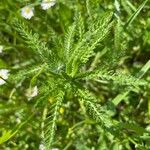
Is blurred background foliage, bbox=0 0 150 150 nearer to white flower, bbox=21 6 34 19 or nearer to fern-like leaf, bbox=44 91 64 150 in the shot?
white flower, bbox=21 6 34 19

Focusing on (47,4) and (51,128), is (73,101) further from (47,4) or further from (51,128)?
(51,128)

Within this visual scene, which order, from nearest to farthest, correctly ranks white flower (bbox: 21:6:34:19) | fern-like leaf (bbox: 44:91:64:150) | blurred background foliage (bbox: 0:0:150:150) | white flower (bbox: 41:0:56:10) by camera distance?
fern-like leaf (bbox: 44:91:64:150) < blurred background foliage (bbox: 0:0:150:150) < white flower (bbox: 41:0:56:10) < white flower (bbox: 21:6:34:19)

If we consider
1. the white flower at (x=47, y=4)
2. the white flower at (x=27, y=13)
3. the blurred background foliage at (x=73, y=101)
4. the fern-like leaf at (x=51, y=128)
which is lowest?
the fern-like leaf at (x=51, y=128)

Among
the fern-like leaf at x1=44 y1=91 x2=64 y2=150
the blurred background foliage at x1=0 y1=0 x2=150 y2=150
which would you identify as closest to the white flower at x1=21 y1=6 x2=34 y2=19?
the blurred background foliage at x1=0 y1=0 x2=150 y2=150

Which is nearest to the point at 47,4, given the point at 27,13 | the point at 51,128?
the point at 27,13

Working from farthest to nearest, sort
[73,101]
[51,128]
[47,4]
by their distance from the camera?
1. [73,101]
2. [47,4]
3. [51,128]

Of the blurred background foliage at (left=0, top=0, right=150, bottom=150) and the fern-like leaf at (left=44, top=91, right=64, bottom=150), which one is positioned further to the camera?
the blurred background foliage at (left=0, top=0, right=150, bottom=150)

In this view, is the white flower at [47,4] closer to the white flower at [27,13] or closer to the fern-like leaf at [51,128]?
the white flower at [27,13]

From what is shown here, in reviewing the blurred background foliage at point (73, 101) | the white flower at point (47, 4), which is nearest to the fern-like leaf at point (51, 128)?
the blurred background foliage at point (73, 101)

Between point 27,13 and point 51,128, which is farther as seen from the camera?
point 27,13
